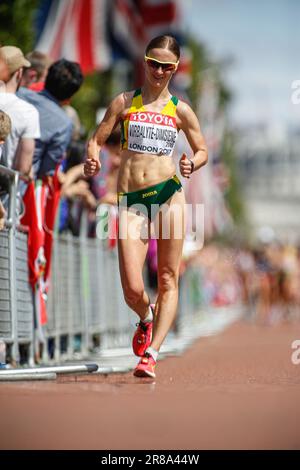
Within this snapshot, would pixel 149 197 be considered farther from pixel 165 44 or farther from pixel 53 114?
pixel 53 114

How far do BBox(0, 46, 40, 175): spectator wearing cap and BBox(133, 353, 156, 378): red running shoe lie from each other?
1.87 meters

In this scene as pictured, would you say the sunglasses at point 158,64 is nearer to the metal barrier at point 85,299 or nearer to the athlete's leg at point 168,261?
the athlete's leg at point 168,261

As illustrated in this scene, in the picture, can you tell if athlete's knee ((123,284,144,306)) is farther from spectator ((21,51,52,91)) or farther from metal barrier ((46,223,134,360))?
spectator ((21,51,52,91))

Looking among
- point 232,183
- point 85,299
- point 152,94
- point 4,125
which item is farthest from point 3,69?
point 232,183

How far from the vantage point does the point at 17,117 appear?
8.95m

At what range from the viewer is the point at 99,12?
18.5 meters

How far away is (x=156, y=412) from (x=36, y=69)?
5.04 meters

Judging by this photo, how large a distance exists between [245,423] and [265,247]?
25027 mm

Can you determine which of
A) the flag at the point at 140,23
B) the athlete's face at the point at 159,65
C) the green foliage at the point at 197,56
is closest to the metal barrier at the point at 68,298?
the athlete's face at the point at 159,65

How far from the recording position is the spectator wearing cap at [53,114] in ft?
31.8

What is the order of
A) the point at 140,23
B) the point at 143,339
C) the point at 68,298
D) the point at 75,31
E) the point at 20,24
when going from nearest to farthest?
the point at 143,339, the point at 68,298, the point at 75,31, the point at 20,24, the point at 140,23

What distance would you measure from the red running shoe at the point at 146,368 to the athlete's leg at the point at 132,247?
475 mm

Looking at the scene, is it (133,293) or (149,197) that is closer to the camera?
(149,197)

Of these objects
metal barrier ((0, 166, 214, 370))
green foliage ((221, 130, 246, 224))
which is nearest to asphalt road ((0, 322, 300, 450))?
metal barrier ((0, 166, 214, 370))
